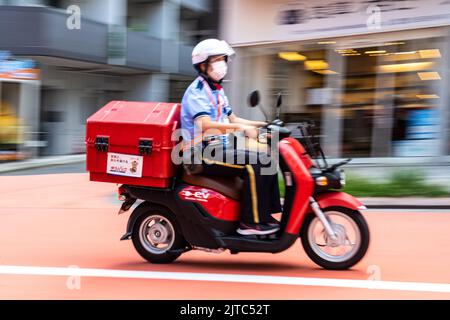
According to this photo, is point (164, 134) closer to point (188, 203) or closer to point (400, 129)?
point (188, 203)

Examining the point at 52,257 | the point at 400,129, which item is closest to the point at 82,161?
the point at 400,129

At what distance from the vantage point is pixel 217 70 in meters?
4.87

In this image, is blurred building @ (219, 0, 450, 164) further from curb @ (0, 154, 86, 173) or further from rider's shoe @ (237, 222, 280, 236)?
rider's shoe @ (237, 222, 280, 236)

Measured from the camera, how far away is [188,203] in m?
4.86

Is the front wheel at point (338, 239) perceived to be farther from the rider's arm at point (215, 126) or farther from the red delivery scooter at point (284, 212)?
the rider's arm at point (215, 126)

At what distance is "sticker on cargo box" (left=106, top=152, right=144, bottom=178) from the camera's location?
4.89 m

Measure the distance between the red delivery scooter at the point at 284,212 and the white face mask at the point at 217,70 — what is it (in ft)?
1.62

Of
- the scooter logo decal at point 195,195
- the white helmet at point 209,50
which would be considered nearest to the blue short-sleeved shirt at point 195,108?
the white helmet at point 209,50

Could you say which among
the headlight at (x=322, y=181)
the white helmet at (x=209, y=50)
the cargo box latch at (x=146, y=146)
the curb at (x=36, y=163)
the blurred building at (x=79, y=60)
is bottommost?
the curb at (x=36, y=163)

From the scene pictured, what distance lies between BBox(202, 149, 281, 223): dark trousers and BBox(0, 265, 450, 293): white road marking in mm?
480

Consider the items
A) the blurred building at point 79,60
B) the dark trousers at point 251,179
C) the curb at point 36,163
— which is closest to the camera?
the dark trousers at point 251,179

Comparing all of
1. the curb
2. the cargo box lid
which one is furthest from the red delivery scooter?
the curb

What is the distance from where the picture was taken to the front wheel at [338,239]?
15.0ft
